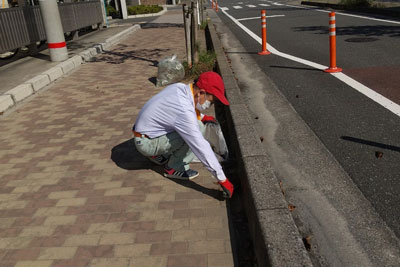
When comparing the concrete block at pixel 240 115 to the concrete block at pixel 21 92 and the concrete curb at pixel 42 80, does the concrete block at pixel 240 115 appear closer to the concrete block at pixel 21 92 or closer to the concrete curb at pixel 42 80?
the concrete curb at pixel 42 80

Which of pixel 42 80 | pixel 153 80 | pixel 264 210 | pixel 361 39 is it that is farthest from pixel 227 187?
pixel 361 39

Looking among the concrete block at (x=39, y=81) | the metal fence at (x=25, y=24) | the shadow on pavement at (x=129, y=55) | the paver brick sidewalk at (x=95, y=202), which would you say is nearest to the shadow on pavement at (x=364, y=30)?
the shadow on pavement at (x=129, y=55)

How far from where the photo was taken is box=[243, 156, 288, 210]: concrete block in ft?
9.12

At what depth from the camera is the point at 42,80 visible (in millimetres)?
7988

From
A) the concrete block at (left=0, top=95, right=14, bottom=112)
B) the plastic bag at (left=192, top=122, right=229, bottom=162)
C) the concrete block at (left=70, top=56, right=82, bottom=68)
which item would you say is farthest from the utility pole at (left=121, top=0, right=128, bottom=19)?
the plastic bag at (left=192, top=122, right=229, bottom=162)

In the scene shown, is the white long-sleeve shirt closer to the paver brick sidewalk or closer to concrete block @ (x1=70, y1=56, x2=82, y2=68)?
the paver brick sidewalk

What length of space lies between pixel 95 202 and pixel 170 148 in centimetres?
86

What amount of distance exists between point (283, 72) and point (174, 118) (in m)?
5.03

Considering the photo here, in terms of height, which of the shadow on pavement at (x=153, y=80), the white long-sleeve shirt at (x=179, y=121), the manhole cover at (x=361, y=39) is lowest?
the shadow on pavement at (x=153, y=80)

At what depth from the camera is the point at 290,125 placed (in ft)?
16.4

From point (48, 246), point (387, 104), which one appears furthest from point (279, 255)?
point (387, 104)

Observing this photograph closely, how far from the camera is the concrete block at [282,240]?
2238 millimetres

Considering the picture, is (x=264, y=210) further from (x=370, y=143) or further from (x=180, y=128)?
(x=370, y=143)

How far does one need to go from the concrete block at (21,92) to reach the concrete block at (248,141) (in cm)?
458
